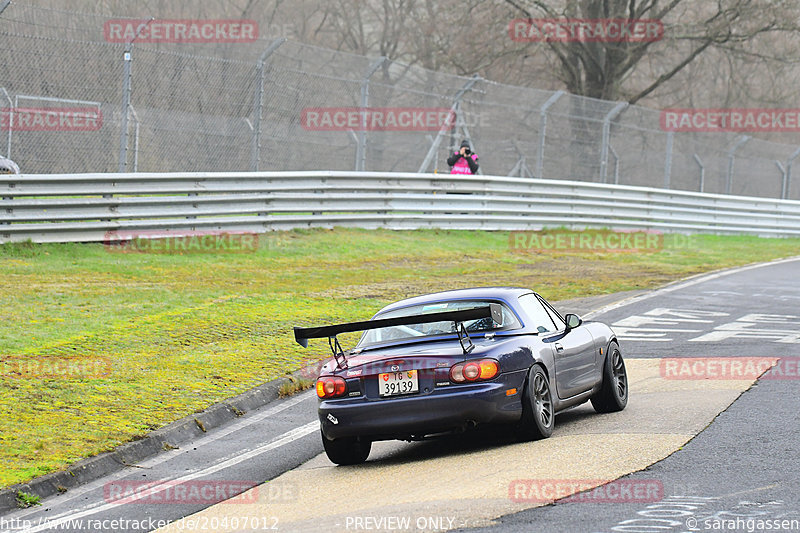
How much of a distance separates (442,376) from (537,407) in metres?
0.76

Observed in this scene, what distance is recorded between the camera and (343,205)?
21.1 meters

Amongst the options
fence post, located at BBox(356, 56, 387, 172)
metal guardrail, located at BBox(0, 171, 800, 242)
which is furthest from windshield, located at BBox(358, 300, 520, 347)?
fence post, located at BBox(356, 56, 387, 172)

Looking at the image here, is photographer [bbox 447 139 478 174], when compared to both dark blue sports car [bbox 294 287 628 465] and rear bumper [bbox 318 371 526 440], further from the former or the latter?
rear bumper [bbox 318 371 526 440]

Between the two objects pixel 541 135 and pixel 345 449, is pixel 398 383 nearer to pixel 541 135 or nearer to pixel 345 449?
pixel 345 449

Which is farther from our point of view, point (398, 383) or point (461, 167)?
point (461, 167)

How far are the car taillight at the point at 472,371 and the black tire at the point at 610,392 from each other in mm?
1786

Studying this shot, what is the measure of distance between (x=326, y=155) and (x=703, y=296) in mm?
7648

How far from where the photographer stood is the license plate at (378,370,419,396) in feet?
25.0

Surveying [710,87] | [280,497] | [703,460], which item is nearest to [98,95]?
[280,497]

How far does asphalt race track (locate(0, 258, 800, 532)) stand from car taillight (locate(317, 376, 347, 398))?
1.72 feet

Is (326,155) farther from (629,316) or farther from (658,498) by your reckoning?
(658,498)

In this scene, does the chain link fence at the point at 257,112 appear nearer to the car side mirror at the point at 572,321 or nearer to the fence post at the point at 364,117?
the fence post at the point at 364,117

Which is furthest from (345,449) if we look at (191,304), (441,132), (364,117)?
(441,132)

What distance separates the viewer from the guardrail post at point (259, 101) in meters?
18.9
